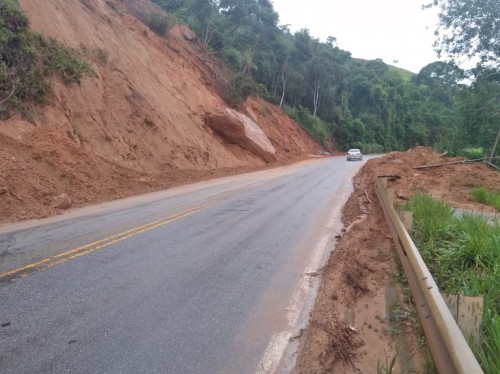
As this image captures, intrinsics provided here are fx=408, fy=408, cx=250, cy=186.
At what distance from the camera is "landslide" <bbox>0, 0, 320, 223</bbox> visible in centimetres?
1266

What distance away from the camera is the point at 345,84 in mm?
65438

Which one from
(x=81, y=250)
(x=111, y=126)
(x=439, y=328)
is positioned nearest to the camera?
(x=439, y=328)

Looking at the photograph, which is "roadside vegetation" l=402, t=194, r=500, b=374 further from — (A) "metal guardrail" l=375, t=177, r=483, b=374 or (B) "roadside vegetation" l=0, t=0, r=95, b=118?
(B) "roadside vegetation" l=0, t=0, r=95, b=118

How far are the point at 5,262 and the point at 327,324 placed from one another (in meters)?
4.94

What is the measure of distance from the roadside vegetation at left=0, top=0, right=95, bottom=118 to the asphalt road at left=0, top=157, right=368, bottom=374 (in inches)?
279

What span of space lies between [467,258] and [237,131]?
23213 mm

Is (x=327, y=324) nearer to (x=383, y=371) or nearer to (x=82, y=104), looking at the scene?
(x=383, y=371)

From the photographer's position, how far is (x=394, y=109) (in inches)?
2972

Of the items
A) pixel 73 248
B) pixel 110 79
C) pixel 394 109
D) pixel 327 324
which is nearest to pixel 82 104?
pixel 110 79

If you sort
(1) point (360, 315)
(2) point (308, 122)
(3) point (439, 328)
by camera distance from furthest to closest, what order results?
(2) point (308, 122)
(1) point (360, 315)
(3) point (439, 328)

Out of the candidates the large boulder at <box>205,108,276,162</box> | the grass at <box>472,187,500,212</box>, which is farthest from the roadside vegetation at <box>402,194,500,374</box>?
the large boulder at <box>205,108,276,162</box>

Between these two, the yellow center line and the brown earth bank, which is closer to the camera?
the brown earth bank

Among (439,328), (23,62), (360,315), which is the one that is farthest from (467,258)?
(23,62)

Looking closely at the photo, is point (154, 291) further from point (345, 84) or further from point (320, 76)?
point (345, 84)
